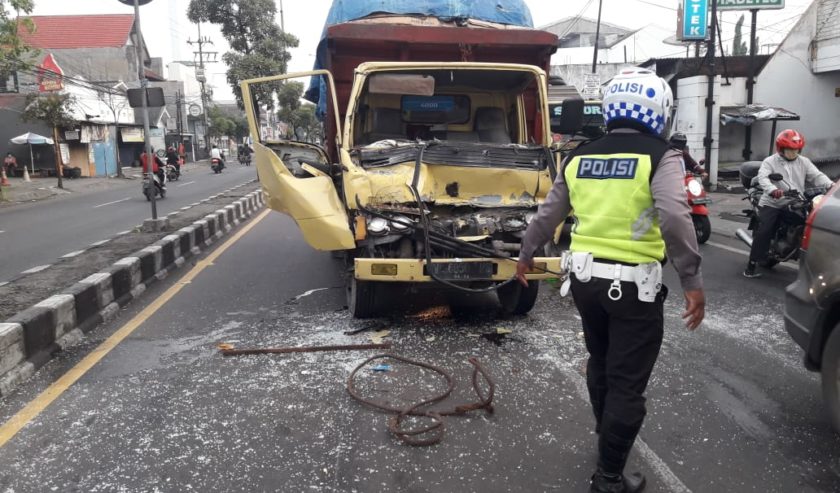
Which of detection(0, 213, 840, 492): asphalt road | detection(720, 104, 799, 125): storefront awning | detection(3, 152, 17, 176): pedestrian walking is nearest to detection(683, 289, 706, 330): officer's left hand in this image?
detection(0, 213, 840, 492): asphalt road

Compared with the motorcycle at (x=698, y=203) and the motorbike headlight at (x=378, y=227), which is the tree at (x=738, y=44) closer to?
the motorcycle at (x=698, y=203)

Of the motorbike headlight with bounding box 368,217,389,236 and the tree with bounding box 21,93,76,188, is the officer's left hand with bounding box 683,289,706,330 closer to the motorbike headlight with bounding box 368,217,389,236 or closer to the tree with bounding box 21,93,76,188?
the motorbike headlight with bounding box 368,217,389,236

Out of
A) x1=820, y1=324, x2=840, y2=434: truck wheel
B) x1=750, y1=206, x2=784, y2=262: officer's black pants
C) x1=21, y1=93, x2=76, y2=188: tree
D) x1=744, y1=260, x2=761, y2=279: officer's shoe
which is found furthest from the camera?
x1=21, y1=93, x2=76, y2=188: tree

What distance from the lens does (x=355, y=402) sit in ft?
13.0

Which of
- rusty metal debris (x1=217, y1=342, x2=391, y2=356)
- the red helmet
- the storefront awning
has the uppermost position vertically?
the storefront awning

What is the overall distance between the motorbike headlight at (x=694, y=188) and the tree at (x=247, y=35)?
25.3 m

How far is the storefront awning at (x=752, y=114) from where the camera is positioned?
57.0 feet

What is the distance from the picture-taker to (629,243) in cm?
272

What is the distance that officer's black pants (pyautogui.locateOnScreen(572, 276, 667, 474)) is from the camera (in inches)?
107

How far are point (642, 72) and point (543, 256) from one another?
2565mm

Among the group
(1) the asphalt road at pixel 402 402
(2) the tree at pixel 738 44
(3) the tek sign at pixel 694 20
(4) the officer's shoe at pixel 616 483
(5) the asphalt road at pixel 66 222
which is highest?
(2) the tree at pixel 738 44

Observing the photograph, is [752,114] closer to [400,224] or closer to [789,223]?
[789,223]

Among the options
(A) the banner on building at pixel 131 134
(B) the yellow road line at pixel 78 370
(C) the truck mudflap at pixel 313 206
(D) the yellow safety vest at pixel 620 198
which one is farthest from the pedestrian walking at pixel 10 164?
(D) the yellow safety vest at pixel 620 198

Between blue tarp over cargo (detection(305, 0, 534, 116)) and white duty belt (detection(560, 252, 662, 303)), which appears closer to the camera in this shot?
white duty belt (detection(560, 252, 662, 303))
